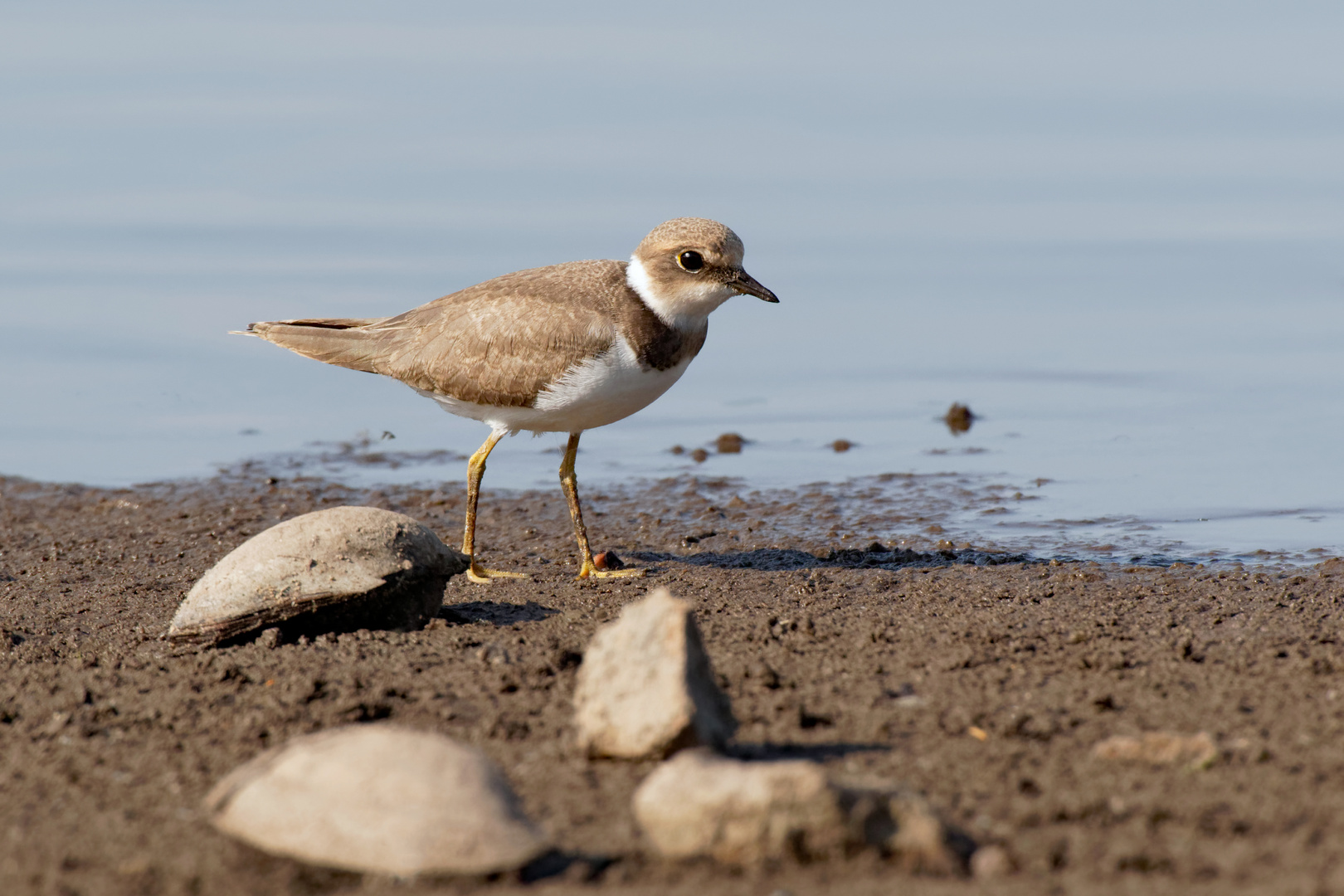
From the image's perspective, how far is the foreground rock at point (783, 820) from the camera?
3.48 m

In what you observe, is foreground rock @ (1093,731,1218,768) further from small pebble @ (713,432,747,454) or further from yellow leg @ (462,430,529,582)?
small pebble @ (713,432,747,454)

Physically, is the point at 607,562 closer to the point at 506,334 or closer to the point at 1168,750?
the point at 506,334

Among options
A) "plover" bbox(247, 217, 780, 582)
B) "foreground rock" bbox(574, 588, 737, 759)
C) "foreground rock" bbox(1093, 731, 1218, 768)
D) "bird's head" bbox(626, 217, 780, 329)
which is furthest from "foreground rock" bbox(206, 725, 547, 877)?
"bird's head" bbox(626, 217, 780, 329)

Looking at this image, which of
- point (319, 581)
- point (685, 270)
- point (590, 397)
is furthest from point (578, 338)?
point (319, 581)

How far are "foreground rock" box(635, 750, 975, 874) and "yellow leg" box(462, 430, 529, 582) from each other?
3783 mm

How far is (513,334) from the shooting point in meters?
7.37

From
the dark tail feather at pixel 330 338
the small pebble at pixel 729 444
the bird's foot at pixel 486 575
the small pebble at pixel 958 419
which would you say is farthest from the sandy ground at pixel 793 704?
the small pebble at pixel 958 419

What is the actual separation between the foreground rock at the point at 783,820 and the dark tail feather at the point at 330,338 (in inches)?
199

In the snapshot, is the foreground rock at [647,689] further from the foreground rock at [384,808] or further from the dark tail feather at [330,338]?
the dark tail feather at [330,338]

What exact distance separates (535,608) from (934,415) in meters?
6.21

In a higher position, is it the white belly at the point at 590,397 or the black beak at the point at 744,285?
the black beak at the point at 744,285

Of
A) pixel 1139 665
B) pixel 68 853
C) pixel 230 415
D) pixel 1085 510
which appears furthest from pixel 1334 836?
pixel 230 415

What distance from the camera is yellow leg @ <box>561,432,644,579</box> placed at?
7445 mm

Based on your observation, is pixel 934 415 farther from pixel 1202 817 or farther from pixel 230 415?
pixel 1202 817
